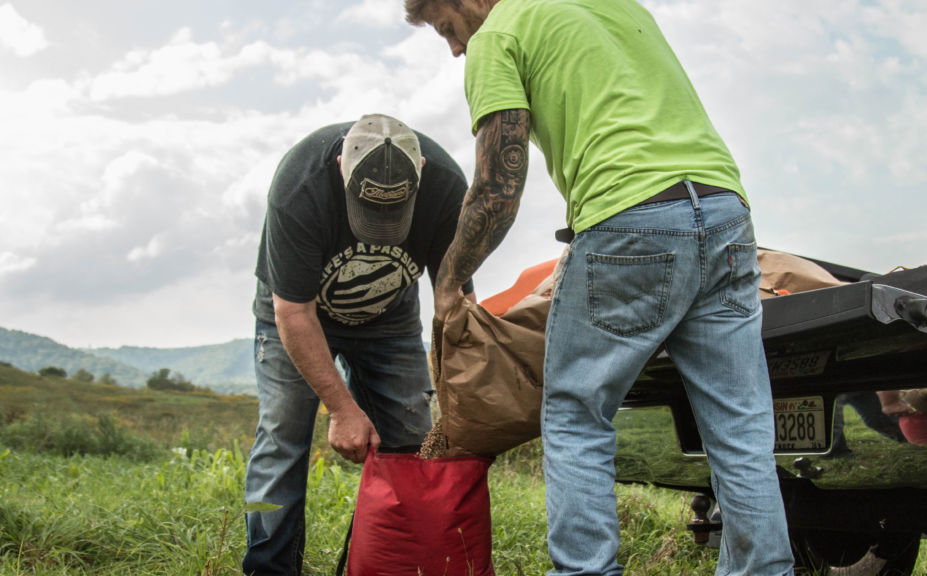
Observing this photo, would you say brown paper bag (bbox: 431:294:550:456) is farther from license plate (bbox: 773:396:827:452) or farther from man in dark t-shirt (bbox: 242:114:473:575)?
license plate (bbox: 773:396:827:452)

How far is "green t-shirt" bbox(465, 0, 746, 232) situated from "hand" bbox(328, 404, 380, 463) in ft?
3.81

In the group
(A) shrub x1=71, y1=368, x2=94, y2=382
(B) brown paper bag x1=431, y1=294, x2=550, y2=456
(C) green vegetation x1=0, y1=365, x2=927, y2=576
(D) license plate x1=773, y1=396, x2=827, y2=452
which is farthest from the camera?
(A) shrub x1=71, y1=368, x2=94, y2=382

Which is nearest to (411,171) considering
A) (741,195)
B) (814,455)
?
(741,195)

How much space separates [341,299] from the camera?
2.96 m

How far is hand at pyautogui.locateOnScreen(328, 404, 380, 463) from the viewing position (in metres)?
2.71

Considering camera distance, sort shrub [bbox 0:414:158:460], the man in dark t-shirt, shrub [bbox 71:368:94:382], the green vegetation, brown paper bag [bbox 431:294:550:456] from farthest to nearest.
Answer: shrub [bbox 71:368:94:382], shrub [bbox 0:414:158:460], the green vegetation, the man in dark t-shirt, brown paper bag [bbox 431:294:550:456]

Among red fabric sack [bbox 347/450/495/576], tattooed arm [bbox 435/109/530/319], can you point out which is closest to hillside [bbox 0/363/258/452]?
red fabric sack [bbox 347/450/495/576]

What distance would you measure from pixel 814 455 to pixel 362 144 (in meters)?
1.71

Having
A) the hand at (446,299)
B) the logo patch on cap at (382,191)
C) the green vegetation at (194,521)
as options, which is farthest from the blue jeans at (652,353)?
the green vegetation at (194,521)

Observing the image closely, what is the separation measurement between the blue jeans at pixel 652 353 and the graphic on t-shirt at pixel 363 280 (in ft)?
3.78

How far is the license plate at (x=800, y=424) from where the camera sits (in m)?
2.28

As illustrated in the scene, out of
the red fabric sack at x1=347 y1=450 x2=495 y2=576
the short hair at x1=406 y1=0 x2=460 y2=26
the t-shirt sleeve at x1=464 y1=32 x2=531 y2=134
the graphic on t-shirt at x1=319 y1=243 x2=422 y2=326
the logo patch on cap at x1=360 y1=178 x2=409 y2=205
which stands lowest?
the red fabric sack at x1=347 y1=450 x2=495 y2=576

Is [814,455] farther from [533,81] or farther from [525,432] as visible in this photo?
[533,81]

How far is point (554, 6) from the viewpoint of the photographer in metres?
1.99
